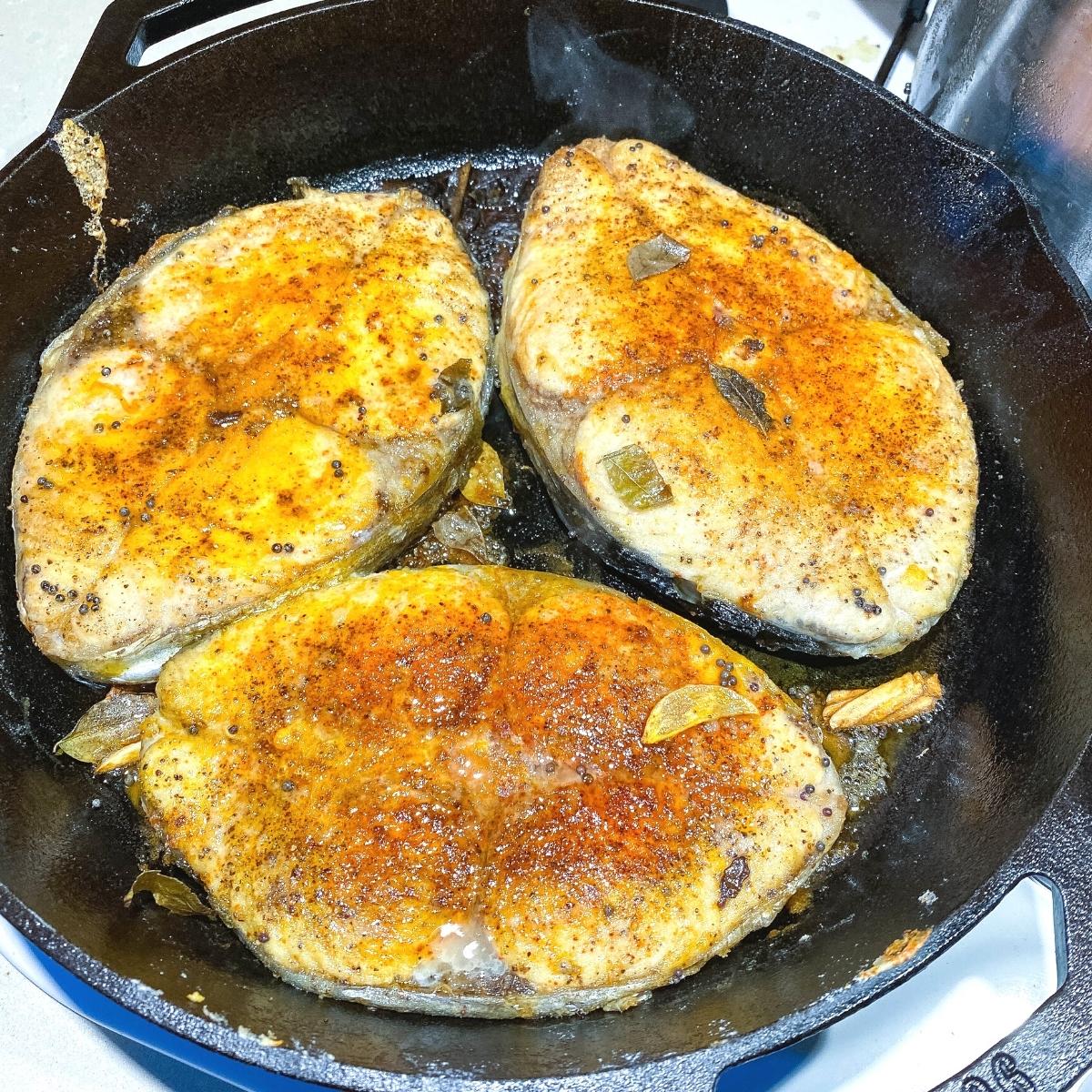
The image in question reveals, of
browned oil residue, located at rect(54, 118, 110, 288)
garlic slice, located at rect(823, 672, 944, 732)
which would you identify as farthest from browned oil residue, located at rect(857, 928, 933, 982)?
browned oil residue, located at rect(54, 118, 110, 288)

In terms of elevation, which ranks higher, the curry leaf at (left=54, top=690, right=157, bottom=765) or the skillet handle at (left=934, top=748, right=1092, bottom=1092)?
the skillet handle at (left=934, top=748, right=1092, bottom=1092)

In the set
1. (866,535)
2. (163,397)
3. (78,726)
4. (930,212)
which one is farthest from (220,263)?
(930,212)

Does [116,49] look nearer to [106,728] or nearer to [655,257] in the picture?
[655,257]

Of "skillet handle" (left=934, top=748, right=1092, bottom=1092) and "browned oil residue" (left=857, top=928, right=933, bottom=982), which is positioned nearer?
"skillet handle" (left=934, top=748, right=1092, bottom=1092)

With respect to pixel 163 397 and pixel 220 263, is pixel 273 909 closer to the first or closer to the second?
pixel 163 397

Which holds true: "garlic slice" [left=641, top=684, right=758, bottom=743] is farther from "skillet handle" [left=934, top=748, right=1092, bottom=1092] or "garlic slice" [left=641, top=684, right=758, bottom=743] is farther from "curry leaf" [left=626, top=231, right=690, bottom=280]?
"curry leaf" [left=626, top=231, right=690, bottom=280]

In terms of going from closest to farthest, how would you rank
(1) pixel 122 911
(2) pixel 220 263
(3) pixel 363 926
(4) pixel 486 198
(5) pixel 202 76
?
1. (3) pixel 363 926
2. (1) pixel 122 911
3. (2) pixel 220 263
4. (5) pixel 202 76
5. (4) pixel 486 198
